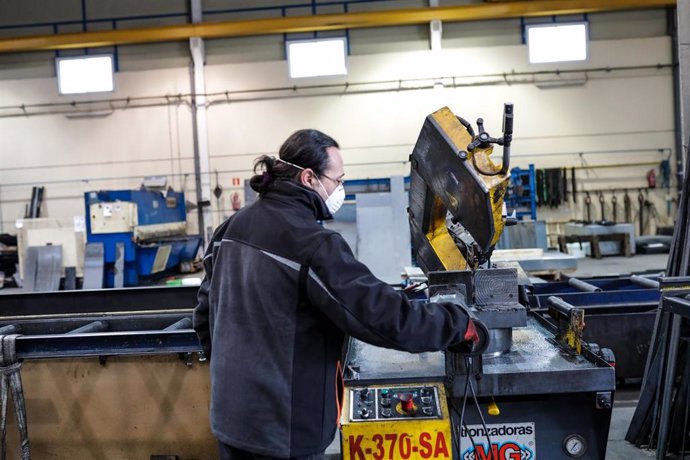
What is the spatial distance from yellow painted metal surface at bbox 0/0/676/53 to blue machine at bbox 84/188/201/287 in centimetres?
271

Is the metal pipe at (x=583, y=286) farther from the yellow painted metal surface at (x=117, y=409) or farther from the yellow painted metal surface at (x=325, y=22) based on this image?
the yellow painted metal surface at (x=325, y=22)

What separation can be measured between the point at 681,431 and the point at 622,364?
88 centimetres

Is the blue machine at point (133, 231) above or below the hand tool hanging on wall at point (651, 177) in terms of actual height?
below

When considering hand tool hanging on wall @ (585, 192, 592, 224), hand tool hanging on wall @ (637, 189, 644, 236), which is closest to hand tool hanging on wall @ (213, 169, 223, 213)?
hand tool hanging on wall @ (585, 192, 592, 224)

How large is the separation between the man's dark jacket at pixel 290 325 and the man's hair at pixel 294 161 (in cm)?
9

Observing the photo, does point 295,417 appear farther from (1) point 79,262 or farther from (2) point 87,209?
(1) point 79,262

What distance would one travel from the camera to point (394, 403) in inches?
61.1

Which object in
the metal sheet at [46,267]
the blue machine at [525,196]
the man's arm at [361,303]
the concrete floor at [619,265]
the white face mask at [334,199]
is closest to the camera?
the man's arm at [361,303]

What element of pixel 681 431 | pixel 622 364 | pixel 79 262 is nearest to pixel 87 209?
pixel 79 262

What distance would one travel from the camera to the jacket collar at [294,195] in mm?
1294

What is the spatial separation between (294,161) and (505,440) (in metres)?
1.04

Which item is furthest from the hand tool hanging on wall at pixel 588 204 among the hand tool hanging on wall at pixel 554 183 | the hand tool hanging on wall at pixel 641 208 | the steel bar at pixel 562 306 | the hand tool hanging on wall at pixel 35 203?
the hand tool hanging on wall at pixel 35 203

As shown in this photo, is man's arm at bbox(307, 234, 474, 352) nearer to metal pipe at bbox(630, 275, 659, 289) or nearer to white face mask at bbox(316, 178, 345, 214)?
white face mask at bbox(316, 178, 345, 214)

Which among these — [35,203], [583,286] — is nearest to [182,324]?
[583,286]
